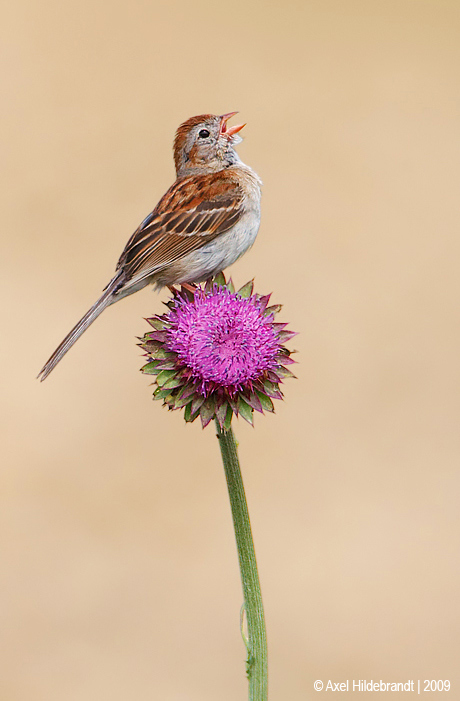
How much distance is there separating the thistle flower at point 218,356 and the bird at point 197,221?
0.35 metres

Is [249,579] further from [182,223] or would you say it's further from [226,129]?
[226,129]

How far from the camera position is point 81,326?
2646mm

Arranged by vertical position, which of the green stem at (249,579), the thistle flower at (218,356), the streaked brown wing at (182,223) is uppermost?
the streaked brown wing at (182,223)

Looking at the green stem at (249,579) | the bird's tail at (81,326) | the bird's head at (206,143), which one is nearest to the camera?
the green stem at (249,579)

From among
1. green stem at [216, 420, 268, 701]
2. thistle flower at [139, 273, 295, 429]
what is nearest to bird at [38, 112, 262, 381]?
thistle flower at [139, 273, 295, 429]

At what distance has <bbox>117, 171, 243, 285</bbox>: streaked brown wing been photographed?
9.93 feet

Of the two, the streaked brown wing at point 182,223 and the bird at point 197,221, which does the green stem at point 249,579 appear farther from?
the streaked brown wing at point 182,223

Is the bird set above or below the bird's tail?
above

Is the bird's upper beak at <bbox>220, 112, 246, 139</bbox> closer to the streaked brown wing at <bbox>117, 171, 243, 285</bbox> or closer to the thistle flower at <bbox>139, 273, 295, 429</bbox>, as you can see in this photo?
the streaked brown wing at <bbox>117, 171, 243, 285</bbox>

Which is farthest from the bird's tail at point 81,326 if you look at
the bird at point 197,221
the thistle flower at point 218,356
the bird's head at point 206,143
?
the bird's head at point 206,143

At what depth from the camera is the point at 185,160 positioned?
3566 mm

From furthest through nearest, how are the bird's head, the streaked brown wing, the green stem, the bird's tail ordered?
the bird's head → the streaked brown wing → the bird's tail → the green stem

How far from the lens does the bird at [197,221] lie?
9.94ft

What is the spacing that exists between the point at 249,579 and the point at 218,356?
747 mm
